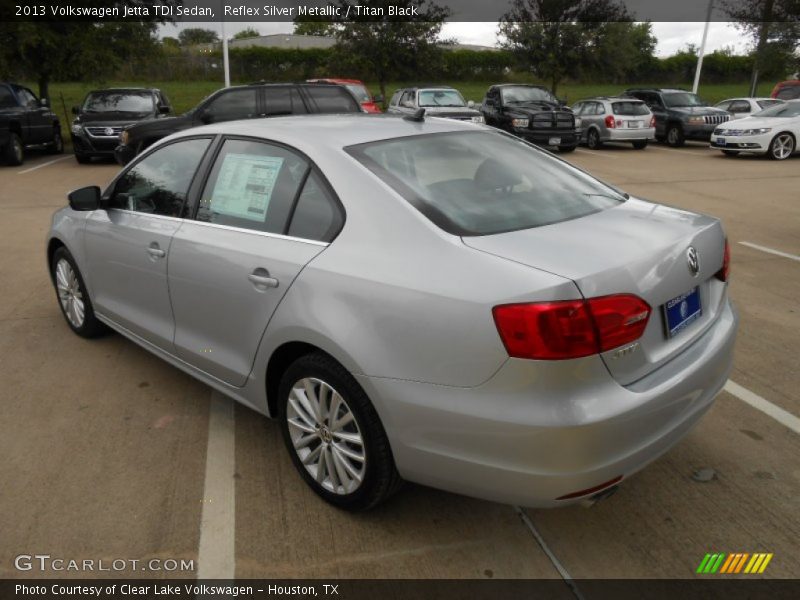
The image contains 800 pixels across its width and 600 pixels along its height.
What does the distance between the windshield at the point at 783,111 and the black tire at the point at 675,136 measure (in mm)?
2706

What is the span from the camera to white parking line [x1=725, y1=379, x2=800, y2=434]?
11.3ft

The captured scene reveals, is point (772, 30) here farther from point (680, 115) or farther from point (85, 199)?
point (85, 199)

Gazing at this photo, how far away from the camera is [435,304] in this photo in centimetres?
219

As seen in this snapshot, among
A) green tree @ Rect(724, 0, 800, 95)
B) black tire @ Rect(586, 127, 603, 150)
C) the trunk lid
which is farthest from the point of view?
green tree @ Rect(724, 0, 800, 95)

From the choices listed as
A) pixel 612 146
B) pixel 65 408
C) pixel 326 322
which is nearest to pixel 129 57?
pixel 612 146

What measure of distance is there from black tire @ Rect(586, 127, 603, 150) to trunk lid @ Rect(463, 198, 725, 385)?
16.7 m

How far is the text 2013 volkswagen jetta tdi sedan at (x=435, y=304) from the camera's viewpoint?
6.88 ft

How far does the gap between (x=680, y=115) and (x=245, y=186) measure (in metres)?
18.1

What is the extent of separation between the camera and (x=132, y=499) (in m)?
2.88

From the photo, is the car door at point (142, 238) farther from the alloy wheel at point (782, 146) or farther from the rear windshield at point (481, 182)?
the alloy wheel at point (782, 146)

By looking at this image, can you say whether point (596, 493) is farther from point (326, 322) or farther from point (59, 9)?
point (59, 9)

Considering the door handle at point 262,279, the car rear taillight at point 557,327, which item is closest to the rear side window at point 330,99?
the door handle at point 262,279

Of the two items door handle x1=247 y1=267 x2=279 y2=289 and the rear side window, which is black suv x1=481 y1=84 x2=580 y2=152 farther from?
door handle x1=247 y1=267 x2=279 y2=289

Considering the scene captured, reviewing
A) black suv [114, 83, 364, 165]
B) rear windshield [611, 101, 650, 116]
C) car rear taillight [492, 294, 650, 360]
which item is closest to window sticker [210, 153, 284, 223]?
car rear taillight [492, 294, 650, 360]
